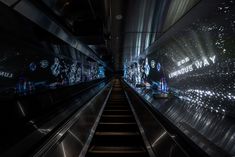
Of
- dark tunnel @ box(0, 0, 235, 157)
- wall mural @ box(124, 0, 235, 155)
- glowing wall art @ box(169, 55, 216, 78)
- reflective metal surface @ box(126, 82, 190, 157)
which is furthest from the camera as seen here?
glowing wall art @ box(169, 55, 216, 78)

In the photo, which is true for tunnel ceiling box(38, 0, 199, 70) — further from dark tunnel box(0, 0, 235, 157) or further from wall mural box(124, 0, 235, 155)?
wall mural box(124, 0, 235, 155)

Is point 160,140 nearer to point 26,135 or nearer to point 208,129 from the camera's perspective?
point 208,129

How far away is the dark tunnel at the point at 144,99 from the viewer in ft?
8.05

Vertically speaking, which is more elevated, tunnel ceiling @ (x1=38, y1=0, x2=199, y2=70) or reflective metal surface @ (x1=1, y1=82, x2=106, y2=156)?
tunnel ceiling @ (x1=38, y1=0, x2=199, y2=70)

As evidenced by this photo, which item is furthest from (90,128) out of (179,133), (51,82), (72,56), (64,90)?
(72,56)

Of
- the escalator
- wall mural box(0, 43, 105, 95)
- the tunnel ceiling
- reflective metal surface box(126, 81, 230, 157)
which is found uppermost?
the tunnel ceiling

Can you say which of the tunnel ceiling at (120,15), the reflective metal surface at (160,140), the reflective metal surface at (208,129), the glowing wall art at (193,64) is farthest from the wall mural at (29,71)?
the glowing wall art at (193,64)

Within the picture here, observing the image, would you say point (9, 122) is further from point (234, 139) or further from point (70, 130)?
point (234, 139)

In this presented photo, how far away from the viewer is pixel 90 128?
3871 mm

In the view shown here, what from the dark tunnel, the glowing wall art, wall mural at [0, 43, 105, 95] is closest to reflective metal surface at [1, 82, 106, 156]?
the dark tunnel

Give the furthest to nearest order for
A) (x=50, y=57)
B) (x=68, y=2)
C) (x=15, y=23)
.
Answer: (x=50, y=57)
(x=68, y=2)
(x=15, y=23)

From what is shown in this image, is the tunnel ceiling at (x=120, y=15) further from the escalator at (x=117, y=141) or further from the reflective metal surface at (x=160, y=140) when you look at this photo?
the escalator at (x=117, y=141)

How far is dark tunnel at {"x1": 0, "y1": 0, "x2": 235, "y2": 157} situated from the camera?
245cm

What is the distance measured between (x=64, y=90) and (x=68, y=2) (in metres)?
3.21
